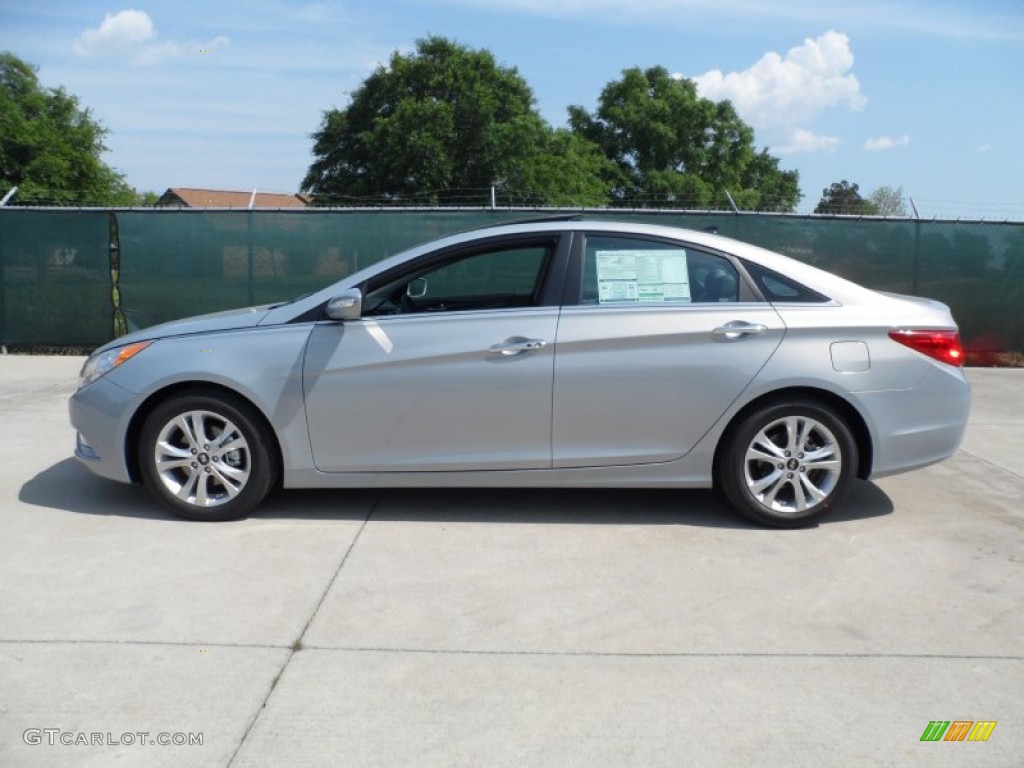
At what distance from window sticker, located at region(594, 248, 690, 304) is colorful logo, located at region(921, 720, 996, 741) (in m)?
2.56

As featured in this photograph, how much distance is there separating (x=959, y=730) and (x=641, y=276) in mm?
2751

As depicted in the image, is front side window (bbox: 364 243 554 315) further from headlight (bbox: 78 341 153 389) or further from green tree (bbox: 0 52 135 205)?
green tree (bbox: 0 52 135 205)

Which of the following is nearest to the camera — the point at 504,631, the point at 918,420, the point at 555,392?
the point at 504,631

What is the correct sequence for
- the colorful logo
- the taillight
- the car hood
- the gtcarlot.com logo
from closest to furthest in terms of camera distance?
1. the gtcarlot.com logo
2. the colorful logo
3. the taillight
4. the car hood

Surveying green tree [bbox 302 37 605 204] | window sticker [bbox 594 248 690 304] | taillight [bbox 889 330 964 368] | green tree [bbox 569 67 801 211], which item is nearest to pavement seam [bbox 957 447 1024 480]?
taillight [bbox 889 330 964 368]

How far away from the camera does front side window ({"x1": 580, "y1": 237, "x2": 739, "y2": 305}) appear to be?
509 cm

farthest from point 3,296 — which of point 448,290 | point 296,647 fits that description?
point 296,647

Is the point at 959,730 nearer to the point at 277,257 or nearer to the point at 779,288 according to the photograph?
the point at 779,288

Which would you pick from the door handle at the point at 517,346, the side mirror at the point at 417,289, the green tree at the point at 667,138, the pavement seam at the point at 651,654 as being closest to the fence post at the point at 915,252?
the side mirror at the point at 417,289

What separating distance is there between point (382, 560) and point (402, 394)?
34.4 inches

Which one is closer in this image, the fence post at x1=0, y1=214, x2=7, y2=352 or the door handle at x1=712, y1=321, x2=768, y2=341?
the door handle at x1=712, y1=321, x2=768, y2=341

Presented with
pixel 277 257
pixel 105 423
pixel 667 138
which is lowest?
pixel 105 423

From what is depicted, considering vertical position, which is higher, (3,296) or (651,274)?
(651,274)

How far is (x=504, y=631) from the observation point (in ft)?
12.3
